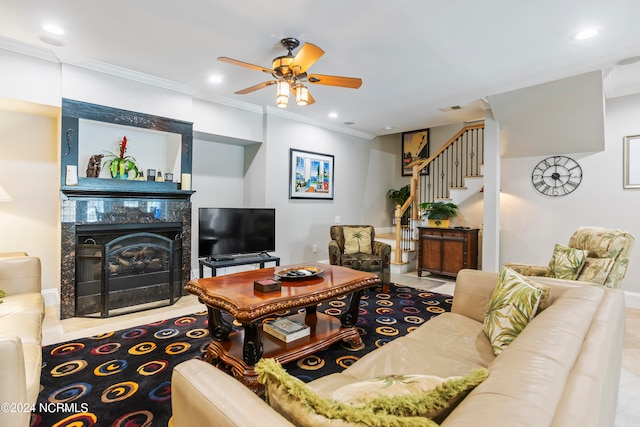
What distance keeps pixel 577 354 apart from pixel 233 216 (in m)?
3.94

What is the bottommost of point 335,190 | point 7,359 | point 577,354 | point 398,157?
point 7,359

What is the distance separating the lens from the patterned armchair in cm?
440

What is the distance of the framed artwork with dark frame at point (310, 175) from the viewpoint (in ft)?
17.4

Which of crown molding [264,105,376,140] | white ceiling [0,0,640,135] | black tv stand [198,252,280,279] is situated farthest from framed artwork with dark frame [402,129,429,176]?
black tv stand [198,252,280,279]

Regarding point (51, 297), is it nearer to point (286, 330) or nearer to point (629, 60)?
point (286, 330)

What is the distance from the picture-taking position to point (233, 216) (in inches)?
171

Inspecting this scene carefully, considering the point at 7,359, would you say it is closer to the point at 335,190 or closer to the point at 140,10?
the point at 140,10

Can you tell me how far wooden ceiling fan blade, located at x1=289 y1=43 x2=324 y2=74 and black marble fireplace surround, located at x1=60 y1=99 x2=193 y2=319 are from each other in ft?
6.75

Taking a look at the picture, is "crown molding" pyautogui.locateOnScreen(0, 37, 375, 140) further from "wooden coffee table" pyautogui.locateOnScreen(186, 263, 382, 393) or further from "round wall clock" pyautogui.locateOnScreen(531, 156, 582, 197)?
"round wall clock" pyautogui.locateOnScreen(531, 156, 582, 197)

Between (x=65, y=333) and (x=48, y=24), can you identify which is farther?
(x=65, y=333)

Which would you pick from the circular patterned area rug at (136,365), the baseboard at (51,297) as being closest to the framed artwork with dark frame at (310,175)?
the circular patterned area rug at (136,365)

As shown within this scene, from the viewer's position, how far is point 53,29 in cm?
275

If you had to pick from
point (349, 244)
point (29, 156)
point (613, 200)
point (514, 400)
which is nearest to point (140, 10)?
point (29, 156)
